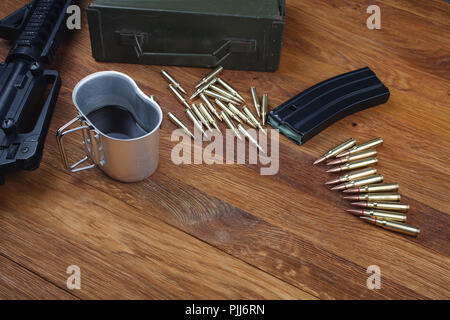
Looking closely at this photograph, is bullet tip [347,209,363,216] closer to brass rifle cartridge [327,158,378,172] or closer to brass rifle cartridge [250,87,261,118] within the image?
brass rifle cartridge [327,158,378,172]

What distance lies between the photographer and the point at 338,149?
4.57 ft

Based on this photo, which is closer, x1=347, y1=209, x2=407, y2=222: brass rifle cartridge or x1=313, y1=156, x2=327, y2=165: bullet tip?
x1=347, y1=209, x2=407, y2=222: brass rifle cartridge

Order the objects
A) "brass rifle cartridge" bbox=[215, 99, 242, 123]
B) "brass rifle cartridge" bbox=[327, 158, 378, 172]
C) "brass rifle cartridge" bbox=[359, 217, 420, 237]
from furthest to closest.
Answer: "brass rifle cartridge" bbox=[215, 99, 242, 123] < "brass rifle cartridge" bbox=[327, 158, 378, 172] < "brass rifle cartridge" bbox=[359, 217, 420, 237]

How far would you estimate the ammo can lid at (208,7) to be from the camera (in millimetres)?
1447

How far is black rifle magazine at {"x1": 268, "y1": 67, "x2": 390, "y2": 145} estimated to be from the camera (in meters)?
1.42

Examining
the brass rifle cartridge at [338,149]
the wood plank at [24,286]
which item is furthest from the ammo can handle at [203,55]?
the wood plank at [24,286]

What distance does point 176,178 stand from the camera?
4.31 ft

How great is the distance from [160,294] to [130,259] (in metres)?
0.11

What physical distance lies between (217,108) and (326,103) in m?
0.30

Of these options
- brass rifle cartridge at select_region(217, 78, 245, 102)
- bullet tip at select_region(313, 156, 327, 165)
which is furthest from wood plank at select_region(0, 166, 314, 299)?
brass rifle cartridge at select_region(217, 78, 245, 102)

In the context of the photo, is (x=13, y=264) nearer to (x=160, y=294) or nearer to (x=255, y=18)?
(x=160, y=294)

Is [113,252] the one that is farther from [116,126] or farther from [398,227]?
[398,227]

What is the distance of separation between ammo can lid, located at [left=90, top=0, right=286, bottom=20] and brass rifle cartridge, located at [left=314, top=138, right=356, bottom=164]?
385 mm
